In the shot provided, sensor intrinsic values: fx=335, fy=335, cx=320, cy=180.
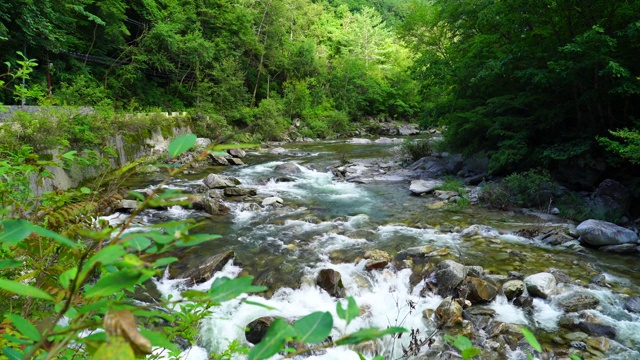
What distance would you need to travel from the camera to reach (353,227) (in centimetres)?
698

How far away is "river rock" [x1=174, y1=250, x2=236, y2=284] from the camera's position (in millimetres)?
4779

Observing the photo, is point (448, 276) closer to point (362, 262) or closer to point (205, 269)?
point (362, 262)

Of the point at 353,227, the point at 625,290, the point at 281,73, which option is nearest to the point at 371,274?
the point at 353,227

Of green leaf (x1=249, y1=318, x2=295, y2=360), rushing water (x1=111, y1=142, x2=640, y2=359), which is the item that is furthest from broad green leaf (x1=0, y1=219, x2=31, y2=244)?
rushing water (x1=111, y1=142, x2=640, y2=359)

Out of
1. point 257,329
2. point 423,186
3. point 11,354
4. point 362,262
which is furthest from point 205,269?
point 423,186

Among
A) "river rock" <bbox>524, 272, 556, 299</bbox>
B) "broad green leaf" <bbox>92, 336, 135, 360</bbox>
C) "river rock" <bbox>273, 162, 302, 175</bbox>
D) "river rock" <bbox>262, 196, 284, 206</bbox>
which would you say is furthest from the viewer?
"river rock" <bbox>273, 162, 302, 175</bbox>

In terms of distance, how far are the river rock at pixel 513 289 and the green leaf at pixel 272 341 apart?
183 inches

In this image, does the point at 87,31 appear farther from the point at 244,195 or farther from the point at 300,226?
the point at 300,226

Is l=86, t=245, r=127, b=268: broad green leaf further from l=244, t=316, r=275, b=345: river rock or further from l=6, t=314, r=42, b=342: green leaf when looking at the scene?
l=244, t=316, r=275, b=345: river rock

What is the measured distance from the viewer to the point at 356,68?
116ft

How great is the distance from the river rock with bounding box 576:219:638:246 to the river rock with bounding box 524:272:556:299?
1943 mm

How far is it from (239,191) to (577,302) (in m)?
7.79

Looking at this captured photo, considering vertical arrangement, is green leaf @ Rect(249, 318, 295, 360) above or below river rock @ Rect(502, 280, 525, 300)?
above

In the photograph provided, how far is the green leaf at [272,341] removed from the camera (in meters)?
0.49
